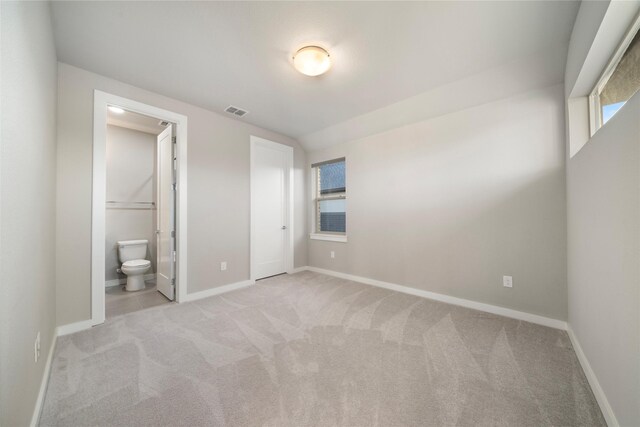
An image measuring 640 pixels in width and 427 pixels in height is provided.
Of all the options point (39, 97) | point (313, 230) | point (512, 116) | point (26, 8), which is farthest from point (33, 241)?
point (512, 116)

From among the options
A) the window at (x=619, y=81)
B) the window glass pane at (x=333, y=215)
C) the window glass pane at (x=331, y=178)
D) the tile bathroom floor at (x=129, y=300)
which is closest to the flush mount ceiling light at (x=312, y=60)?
the window at (x=619, y=81)

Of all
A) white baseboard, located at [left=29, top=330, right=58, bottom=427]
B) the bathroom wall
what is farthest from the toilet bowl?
white baseboard, located at [left=29, top=330, right=58, bottom=427]

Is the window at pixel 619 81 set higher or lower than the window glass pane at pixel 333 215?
higher

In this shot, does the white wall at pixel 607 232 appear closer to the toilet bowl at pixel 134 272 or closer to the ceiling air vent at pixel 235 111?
the ceiling air vent at pixel 235 111

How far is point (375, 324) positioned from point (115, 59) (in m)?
3.58

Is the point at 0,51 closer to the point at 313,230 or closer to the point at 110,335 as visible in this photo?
the point at 110,335

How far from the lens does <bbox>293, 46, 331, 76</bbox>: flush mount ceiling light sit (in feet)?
6.72

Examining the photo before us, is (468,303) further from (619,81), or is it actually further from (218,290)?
(218,290)

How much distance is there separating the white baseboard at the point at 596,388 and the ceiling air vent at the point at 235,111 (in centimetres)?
410

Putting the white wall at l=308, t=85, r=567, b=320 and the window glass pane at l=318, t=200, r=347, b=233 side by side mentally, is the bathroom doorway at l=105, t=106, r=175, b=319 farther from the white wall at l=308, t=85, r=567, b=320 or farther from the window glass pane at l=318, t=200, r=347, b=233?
the white wall at l=308, t=85, r=567, b=320

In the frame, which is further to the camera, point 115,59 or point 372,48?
point 115,59

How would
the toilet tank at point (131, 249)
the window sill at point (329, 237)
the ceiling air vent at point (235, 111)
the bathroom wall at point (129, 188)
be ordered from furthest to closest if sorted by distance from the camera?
the window sill at point (329, 237) → the bathroom wall at point (129, 188) → the toilet tank at point (131, 249) → the ceiling air vent at point (235, 111)

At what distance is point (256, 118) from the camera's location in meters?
3.57

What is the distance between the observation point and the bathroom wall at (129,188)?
3.89m
